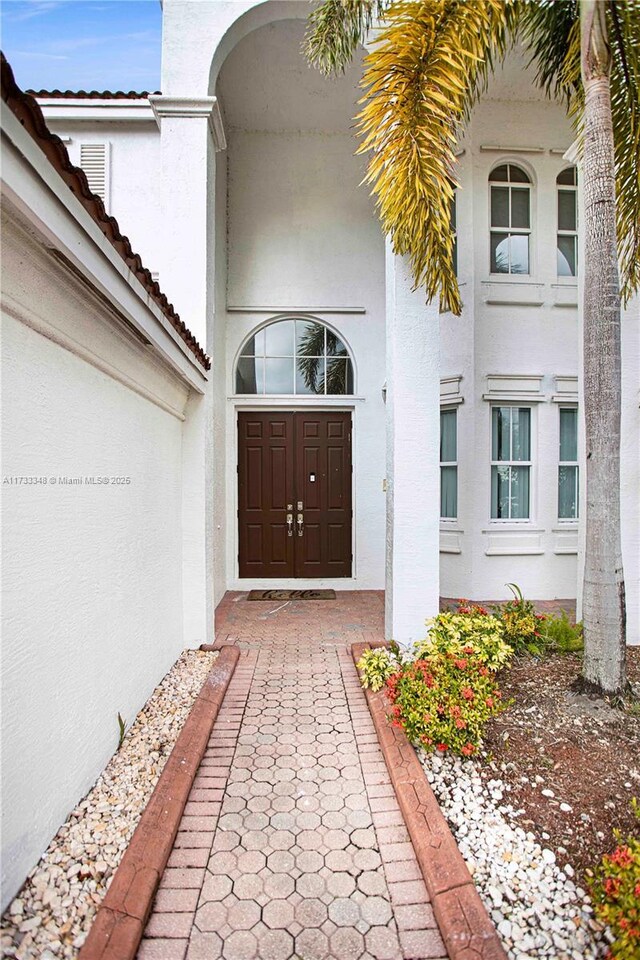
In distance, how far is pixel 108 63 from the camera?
5.58m

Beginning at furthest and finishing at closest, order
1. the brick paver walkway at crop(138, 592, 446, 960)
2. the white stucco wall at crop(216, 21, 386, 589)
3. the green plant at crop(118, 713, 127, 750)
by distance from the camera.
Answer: the white stucco wall at crop(216, 21, 386, 589) → the green plant at crop(118, 713, 127, 750) → the brick paver walkway at crop(138, 592, 446, 960)

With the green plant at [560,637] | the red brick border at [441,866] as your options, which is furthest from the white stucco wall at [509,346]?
the red brick border at [441,866]

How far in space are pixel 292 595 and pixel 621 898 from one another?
18.8ft

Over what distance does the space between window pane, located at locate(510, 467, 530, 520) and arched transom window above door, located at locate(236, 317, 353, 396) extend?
2885 millimetres

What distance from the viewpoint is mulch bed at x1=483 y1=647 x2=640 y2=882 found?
2479mm

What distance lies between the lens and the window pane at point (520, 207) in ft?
23.5

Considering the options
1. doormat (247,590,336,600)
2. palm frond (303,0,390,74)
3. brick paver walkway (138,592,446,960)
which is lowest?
brick paver walkway (138,592,446,960)

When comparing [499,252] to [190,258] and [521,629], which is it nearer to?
[190,258]

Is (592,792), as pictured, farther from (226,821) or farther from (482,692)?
(226,821)

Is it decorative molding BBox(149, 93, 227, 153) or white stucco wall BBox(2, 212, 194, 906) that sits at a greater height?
decorative molding BBox(149, 93, 227, 153)

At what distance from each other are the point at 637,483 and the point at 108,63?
7.53 m

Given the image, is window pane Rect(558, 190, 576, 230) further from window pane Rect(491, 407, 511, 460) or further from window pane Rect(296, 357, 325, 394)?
window pane Rect(296, 357, 325, 394)

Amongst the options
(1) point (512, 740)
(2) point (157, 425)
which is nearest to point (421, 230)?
(2) point (157, 425)

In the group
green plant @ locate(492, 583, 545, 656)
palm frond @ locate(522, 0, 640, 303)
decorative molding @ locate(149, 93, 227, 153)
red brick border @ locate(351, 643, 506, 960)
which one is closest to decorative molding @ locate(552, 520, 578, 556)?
green plant @ locate(492, 583, 545, 656)
